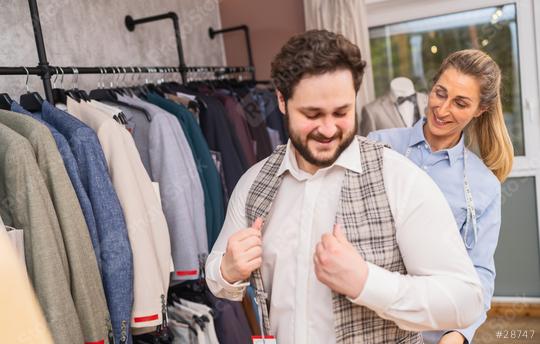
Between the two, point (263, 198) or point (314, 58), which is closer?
point (314, 58)

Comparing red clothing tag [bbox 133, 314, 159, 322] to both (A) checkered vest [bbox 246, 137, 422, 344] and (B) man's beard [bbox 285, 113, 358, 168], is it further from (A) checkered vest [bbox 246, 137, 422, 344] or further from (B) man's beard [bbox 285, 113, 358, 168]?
(B) man's beard [bbox 285, 113, 358, 168]

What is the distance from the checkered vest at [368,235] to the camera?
2.96ft

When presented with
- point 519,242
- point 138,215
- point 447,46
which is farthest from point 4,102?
point 519,242

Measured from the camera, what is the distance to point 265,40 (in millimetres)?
3338

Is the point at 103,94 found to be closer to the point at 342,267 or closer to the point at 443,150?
the point at 443,150

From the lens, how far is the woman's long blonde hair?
4.55ft

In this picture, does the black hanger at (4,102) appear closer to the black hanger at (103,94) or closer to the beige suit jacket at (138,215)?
the beige suit jacket at (138,215)

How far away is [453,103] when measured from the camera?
1.39 meters

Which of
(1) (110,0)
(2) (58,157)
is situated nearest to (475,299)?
(2) (58,157)

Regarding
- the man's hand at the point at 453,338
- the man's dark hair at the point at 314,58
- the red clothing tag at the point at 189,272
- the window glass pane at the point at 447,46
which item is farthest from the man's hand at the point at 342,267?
the window glass pane at the point at 447,46

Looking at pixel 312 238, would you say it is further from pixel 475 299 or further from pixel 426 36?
pixel 426 36

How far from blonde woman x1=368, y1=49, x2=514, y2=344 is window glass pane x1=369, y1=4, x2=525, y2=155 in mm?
1827

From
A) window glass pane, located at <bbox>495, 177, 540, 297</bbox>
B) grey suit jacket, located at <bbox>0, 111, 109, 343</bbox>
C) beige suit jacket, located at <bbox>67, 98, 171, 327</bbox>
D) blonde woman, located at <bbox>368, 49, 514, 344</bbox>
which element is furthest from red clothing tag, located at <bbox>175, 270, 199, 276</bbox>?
window glass pane, located at <bbox>495, 177, 540, 297</bbox>

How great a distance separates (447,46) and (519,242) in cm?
142
